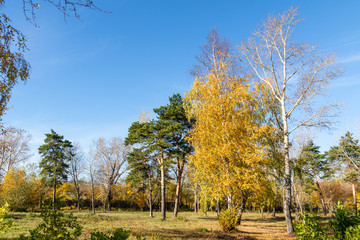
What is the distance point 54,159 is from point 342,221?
35634mm

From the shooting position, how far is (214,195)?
488 inches

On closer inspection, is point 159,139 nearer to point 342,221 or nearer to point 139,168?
point 139,168

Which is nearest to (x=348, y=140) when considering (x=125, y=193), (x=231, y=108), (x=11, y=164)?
(x=231, y=108)

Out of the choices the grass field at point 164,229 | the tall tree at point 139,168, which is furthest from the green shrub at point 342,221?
the tall tree at point 139,168

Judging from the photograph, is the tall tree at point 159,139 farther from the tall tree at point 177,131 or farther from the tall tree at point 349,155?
the tall tree at point 349,155

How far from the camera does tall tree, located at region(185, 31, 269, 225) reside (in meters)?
12.4

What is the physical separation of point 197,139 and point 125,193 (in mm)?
36943

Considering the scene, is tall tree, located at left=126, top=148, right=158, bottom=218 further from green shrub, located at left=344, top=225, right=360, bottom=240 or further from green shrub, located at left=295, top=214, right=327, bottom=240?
Answer: green shrub, located at left=344, top=225, right=360, bottom=240

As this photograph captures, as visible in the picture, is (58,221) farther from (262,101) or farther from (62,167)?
(62,167)

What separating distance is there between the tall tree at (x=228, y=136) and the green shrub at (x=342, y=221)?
6.09 metres

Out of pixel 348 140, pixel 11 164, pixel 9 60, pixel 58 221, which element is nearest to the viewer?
pixel 58 221

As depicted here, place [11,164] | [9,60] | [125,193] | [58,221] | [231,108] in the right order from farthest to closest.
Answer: [125,193] → [11,164] → [231,108] → [9,60] → [58,221]

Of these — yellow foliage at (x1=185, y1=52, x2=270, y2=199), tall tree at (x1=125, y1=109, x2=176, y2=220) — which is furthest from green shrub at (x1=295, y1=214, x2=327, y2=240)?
tall tree at (x1=125, y1=109, x2=176, y2=220)

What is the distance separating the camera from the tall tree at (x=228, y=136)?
40.6 feet
